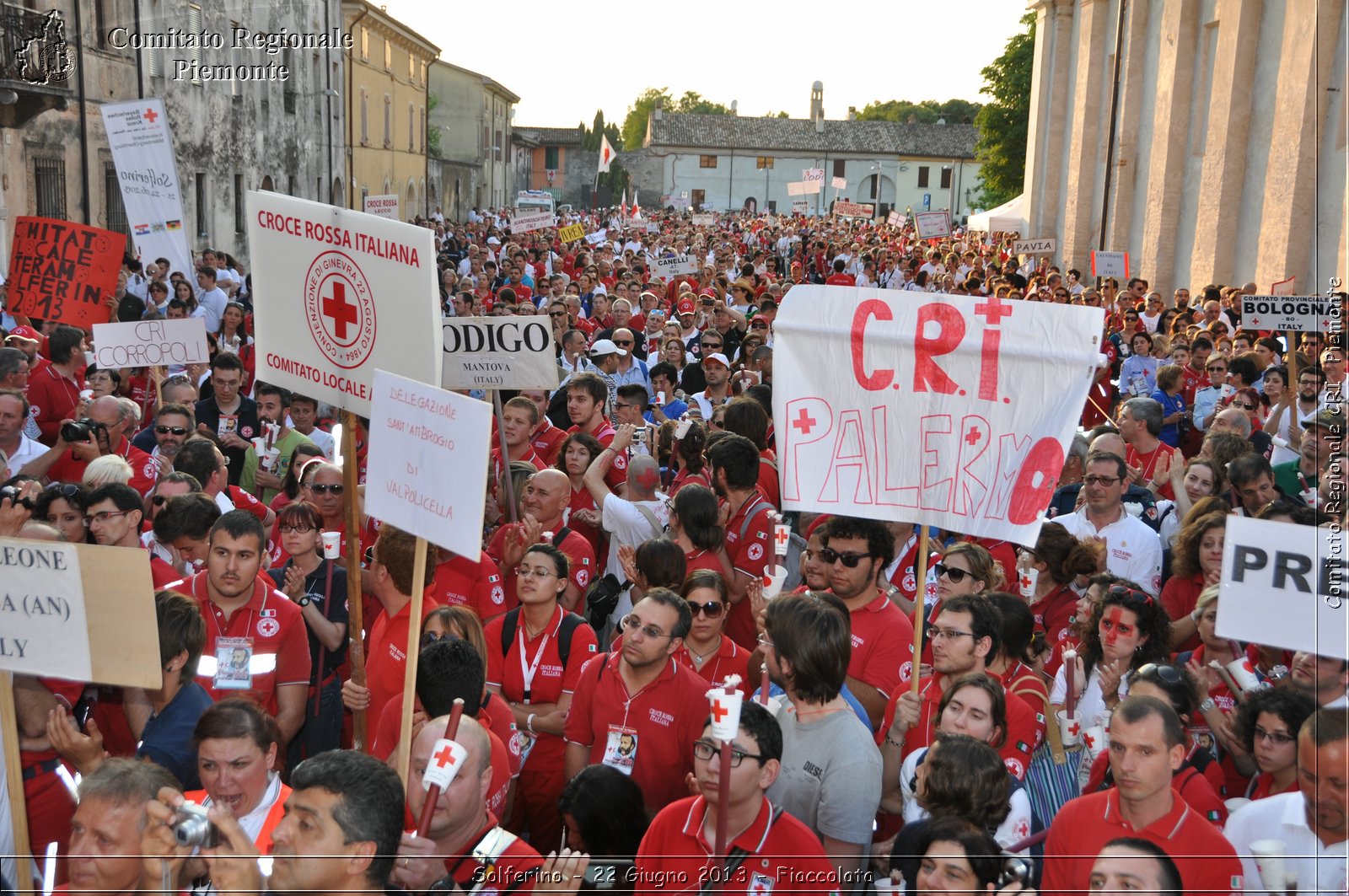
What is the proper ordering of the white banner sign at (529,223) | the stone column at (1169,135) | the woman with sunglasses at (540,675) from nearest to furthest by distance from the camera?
the woman with sunglasses at (540,675) < the white banner sign at (529,223) < the stone column at (1169,135)

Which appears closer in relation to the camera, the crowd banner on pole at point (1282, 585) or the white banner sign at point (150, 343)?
the crowd banner on pole at point (1282, 585)

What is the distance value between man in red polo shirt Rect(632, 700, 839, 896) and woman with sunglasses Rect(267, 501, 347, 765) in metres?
2.13

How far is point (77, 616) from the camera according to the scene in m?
4.01

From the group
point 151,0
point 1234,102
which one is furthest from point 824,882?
point 151,0

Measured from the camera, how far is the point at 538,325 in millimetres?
8680

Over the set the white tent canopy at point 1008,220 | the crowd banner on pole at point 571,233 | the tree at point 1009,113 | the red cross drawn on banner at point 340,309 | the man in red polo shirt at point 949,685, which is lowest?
the man in red polo shirt at point 949,685

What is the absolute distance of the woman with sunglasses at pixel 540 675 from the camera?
536 cm

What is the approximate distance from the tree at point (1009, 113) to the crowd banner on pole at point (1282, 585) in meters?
57.8

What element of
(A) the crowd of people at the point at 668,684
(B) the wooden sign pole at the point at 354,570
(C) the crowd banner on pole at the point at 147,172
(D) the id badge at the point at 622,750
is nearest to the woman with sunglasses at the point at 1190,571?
(A) the crowd of people at the point at 668,684

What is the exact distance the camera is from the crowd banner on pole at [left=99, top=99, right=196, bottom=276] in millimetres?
13430

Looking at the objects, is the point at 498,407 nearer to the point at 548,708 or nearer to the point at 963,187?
the point at 548,708

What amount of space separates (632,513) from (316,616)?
191 centimetres

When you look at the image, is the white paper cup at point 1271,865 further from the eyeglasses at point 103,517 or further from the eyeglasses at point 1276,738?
the eyeglasses at point 103,517

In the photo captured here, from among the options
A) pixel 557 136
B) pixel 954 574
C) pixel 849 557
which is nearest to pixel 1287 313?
pixel 954 574
